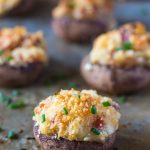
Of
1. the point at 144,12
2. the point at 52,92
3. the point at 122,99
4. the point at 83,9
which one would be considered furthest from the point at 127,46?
the point at 144,12

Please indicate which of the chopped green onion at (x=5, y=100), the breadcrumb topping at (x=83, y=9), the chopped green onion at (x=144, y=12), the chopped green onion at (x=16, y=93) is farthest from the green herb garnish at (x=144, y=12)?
the chopped green onion at (x=5, y=100)

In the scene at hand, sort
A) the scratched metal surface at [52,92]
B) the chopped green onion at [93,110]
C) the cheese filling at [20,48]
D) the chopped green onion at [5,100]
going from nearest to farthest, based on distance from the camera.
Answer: the chopped green onion at [93,110], the scratched metal surface at [52,92], the chopped green onion at [5,100], the cheese filling at [20,48]

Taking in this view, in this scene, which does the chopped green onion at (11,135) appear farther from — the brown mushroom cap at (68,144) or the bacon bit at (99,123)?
the bacon bit at (99,123)

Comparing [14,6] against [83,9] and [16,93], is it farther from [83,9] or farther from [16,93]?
[16,93]

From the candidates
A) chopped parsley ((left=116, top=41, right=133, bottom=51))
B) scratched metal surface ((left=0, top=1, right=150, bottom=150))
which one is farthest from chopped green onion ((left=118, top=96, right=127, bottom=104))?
chopped parsley ((left=116, top=41, right=133, bottom=51))

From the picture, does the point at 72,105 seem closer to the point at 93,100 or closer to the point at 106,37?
the point at 93,100

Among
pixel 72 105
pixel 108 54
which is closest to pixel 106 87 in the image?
pixel 108 54
